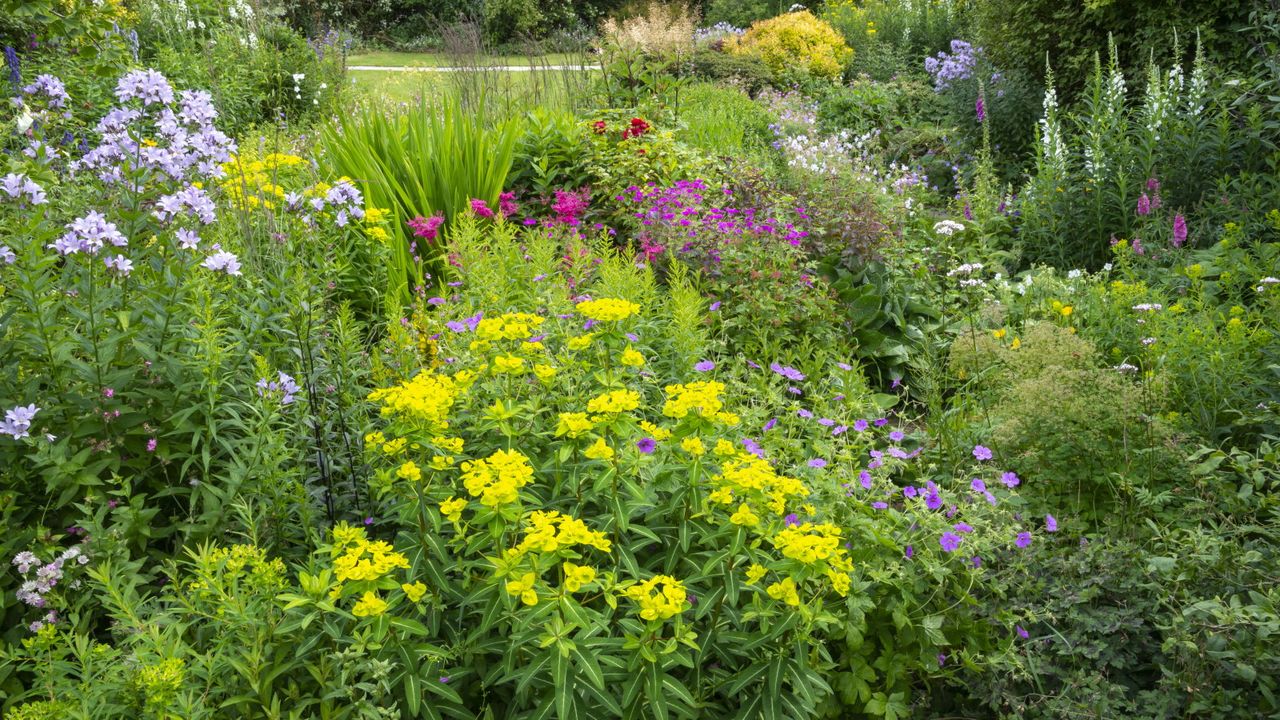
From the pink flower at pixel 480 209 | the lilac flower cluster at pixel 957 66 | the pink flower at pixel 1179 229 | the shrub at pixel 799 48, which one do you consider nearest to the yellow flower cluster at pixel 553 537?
the pink flower at pixel 480 209

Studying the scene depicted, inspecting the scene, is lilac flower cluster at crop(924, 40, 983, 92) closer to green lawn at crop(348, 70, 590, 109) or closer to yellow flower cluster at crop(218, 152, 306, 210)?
green lawn at crop(348, 70, 590, 109)

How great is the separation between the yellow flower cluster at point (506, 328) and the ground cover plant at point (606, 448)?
20 millimetres

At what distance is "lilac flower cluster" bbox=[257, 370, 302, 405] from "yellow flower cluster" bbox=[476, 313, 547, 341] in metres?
0.58

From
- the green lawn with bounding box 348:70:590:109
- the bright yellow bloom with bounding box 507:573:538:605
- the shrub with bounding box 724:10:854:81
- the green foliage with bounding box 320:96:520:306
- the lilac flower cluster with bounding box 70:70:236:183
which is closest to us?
the bright yellow bloom with bounding box 507:573:538:605

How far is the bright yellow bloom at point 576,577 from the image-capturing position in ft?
5.51

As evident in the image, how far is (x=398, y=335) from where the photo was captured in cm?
298

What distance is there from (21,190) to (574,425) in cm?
177

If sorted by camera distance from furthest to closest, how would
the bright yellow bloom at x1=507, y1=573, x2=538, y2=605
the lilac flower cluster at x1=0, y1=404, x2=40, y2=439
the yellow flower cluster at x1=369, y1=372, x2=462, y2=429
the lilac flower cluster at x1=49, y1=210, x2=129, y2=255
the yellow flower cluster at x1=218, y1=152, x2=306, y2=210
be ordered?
the yellow flower cluster at x1=218, y1=152, x2=306, y2=210 < the lilac flower cluster at x1=49, y1=210, x2=129, y2=255 < the lilac flower cluster at x1=0, y1=404, x2=40, y2=439 < the yellow flower cluster at x1=369, y1=372, x2=462, y2=429 < the bright yellow bloom at x1=507, y1=573, x2=538, y2=605

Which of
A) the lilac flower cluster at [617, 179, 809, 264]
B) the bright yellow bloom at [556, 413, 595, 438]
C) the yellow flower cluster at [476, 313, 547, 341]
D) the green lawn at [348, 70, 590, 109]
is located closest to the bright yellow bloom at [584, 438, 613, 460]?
the bright yellow bloom at [556, 413, 595, 438]

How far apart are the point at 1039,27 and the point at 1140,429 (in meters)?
5.26

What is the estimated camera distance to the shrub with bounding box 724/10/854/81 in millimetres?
11523

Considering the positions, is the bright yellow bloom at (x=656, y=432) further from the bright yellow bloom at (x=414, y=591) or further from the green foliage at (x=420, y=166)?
the green foliage at (x=420, y=166)

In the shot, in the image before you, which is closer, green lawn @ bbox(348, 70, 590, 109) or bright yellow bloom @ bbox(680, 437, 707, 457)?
bright yellow bloom @ bbox(680, 437, 707, 457)

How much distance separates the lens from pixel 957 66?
8906 millimetres
